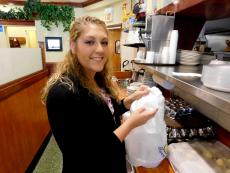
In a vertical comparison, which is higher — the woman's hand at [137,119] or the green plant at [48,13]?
the green plant at [48,13]

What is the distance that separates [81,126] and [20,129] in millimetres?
1727

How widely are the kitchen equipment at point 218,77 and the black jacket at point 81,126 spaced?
54cm

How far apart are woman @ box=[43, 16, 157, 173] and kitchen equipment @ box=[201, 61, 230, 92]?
1.19 feet

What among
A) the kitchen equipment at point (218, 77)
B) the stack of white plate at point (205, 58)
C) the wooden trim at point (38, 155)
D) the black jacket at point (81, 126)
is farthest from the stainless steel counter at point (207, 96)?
the wooden trim at point (38, 155)

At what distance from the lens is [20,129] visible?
2.33 m

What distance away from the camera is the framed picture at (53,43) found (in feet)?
18.6

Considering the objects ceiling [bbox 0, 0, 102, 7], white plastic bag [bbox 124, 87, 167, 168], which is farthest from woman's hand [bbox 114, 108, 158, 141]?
ceiling [bbox 0, 0, 102, 7]

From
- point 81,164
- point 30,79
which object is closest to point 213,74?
point 81,164

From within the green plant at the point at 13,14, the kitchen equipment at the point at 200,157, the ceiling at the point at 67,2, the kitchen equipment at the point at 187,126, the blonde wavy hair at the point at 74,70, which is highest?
the ceiling at the point at 67,2

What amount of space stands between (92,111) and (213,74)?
60cm

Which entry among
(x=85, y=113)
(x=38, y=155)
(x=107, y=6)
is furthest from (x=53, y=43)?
(x=85, y=113)

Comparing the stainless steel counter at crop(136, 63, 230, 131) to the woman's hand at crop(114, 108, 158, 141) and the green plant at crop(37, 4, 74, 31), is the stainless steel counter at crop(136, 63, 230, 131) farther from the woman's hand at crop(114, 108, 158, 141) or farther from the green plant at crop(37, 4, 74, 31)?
the green plant at crop(37, 4, 74, 31)

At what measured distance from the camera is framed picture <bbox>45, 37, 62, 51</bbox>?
568cm

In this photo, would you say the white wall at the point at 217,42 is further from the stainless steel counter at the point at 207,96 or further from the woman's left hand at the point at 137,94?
the woman's left hand at the point at 137,94
